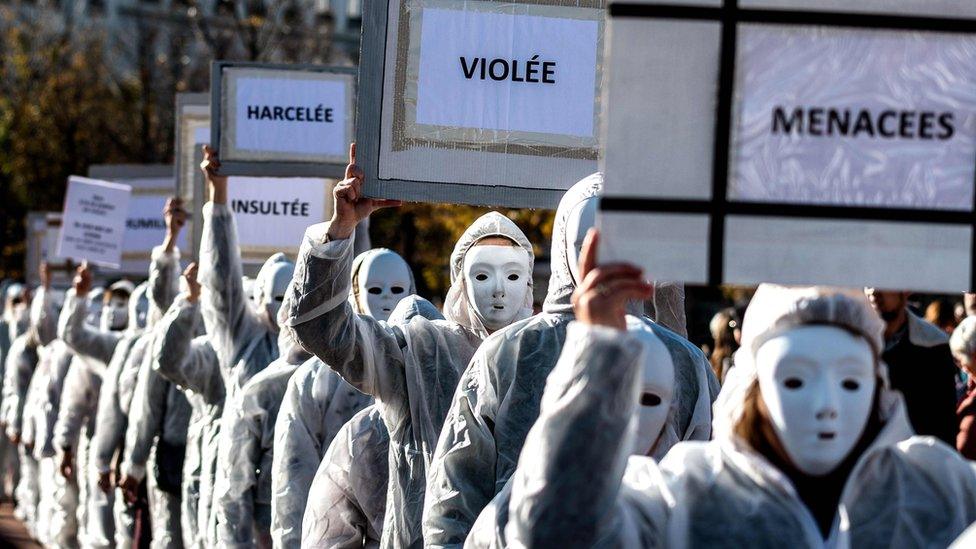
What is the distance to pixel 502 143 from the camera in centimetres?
610

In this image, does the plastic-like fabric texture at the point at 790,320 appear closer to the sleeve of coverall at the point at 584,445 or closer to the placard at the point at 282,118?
the sleeve of coverall at the point at 584,445

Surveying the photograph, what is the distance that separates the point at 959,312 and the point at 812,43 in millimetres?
8038

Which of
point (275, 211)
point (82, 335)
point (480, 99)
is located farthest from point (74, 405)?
point (480, 99)

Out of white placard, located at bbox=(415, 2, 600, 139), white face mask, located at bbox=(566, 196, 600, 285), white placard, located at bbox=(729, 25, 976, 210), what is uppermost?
white placard, located at bbox=(415, 2, 600, 139)

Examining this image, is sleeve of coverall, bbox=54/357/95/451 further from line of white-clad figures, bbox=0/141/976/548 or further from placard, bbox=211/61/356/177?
placard, bbox=211/61/356/177

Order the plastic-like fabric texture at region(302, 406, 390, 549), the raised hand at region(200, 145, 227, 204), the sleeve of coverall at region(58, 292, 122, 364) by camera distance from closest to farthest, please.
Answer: the plastic-like fabric texture at region(302, 406, 390, 549) → the raised hand at region(200, 145, 227, 204) → the sleeve of coverall at region(58, 292, 122, 364)

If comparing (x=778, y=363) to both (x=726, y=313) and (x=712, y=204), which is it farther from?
(x=726, y=313)

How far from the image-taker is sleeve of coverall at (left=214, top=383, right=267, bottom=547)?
30.0 ft

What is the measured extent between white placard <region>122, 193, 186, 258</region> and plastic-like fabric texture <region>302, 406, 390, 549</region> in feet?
31.5

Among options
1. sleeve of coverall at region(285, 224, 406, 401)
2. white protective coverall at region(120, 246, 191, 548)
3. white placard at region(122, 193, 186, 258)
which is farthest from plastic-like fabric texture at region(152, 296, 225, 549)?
white placard at region(122, 193, 186, 258)

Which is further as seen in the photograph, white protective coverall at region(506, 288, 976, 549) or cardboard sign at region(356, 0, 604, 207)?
cardboard sign at region(356, 0, 604, 207)

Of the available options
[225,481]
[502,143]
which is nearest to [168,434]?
[225,481]

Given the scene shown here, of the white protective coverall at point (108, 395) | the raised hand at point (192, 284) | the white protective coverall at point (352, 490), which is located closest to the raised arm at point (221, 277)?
the raised hand at point (192, 284)

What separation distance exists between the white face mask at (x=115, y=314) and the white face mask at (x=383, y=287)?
29.9 ft
